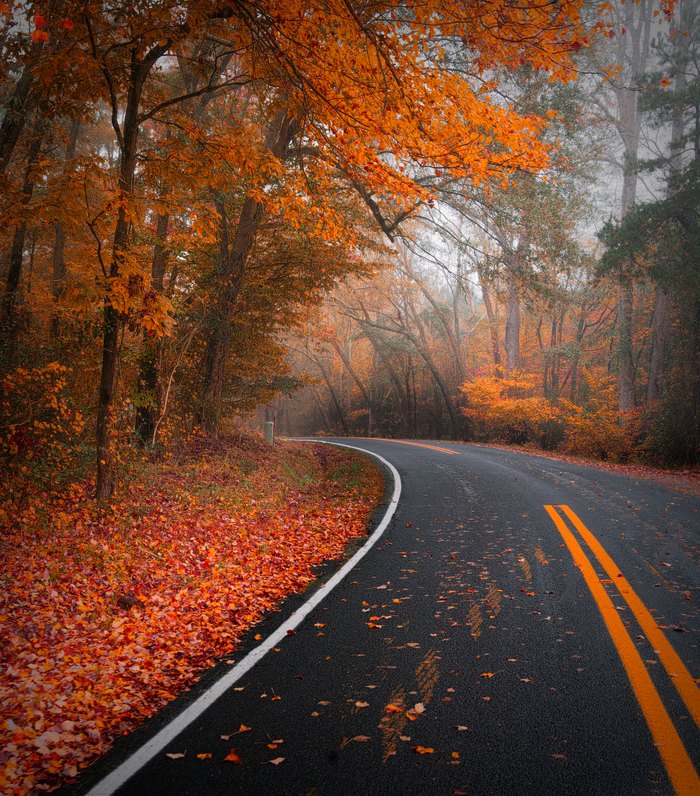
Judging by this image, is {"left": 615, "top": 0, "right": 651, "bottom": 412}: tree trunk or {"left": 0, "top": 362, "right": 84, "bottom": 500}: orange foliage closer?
{"left": 0, "top": 362, "right": 84, "bottom": 500}: orange foliage

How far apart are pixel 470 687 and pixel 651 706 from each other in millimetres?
1073

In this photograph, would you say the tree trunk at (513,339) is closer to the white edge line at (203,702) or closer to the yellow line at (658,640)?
the yellow line at (658,640)

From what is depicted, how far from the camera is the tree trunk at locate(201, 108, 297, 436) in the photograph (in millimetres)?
11688

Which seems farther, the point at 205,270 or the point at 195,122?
the point at 205,270

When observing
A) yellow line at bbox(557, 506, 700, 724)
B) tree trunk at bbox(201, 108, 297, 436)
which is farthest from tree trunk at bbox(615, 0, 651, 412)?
yellow line at bbox(557, 506, 700, 724)

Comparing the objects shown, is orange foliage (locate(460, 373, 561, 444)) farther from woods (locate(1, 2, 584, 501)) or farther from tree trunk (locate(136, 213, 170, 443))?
tree trunk (locate(136, 213, 170, 443))

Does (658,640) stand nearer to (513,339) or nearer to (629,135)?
(513,339)

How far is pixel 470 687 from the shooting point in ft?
11.1

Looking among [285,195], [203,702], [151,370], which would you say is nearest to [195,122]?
[285,195]

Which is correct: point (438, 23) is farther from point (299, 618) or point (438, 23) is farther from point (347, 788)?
point (347, 788)

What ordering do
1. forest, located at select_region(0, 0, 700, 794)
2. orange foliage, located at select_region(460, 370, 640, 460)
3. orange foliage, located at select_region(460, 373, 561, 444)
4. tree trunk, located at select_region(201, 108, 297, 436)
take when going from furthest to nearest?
orange foliage, located at select_region(460, 373, 561, 444), orange foliage, located at select_region(460, 370, 640, 460), tree trunk, located at select_region(201, 108, 297, 436), forest, located at select_region(0, 0, 700, 794)

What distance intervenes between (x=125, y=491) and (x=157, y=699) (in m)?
4.73

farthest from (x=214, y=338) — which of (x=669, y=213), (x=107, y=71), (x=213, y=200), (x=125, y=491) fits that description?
(x=669, y=213)

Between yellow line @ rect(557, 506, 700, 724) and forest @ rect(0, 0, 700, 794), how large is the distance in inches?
130
